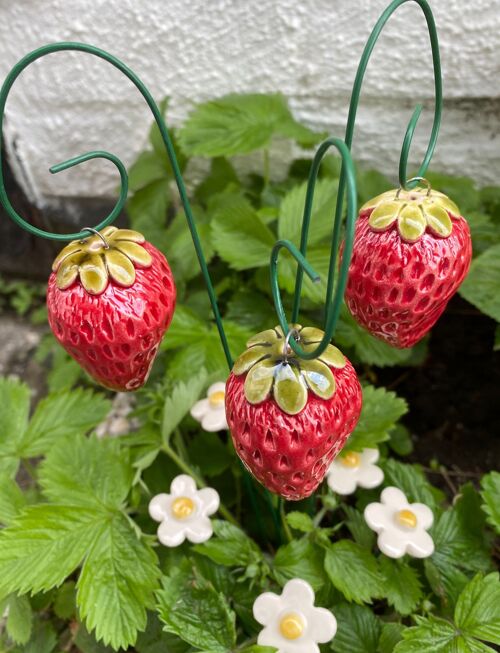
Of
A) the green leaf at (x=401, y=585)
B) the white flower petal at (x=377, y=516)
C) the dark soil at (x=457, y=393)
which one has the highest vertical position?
the white flower petal at (x=377, y=516)

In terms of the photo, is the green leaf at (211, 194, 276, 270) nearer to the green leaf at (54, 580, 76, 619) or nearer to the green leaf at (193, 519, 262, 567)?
the green leaf at (193, 519, 262, 567)

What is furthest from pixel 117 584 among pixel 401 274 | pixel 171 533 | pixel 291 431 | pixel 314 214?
pixel 314 214

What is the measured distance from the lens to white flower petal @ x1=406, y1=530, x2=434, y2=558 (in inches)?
30.7

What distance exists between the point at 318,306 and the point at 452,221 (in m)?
0.66

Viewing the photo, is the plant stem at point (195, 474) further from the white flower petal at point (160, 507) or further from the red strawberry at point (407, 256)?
the red strawberry at point (407, 256)

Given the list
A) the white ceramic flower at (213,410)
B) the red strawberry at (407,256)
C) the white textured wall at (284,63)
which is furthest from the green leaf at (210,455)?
the white textured wall at (284,63)

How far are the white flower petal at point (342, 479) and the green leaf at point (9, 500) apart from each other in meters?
0.46

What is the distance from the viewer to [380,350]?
1098 mm

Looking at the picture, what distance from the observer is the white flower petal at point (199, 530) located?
78 cm

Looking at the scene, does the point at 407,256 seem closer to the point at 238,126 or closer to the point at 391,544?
the point at 391,544

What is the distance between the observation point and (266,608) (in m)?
0.72

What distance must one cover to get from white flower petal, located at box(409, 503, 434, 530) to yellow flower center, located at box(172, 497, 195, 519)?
1.04 feet

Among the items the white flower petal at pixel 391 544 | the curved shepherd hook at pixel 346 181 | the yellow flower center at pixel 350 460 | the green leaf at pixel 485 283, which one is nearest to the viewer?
the curved shepherd hook at pixel 346 181

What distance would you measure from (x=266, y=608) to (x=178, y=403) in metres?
0.31
